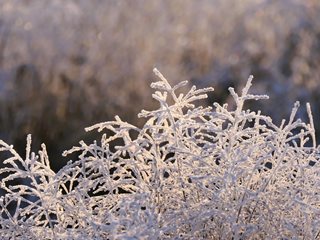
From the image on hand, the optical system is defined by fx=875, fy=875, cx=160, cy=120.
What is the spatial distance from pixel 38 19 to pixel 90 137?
1338 mm

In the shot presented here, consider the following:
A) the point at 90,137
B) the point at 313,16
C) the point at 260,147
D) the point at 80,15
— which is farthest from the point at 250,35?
the point at 260,147

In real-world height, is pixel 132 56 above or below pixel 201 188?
above

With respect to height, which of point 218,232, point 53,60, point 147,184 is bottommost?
point 218,232

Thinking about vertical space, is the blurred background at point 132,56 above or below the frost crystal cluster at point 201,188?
above

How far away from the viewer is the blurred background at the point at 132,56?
5266mm

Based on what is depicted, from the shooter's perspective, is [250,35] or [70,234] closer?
[70,234]

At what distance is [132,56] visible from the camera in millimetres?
5652

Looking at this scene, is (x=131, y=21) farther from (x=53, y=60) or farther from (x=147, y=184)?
(x=147, y=184)

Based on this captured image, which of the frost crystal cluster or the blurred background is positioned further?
the blurred background

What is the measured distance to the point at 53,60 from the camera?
5.55 metres

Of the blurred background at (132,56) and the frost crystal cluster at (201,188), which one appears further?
the blurred background at (132,56)

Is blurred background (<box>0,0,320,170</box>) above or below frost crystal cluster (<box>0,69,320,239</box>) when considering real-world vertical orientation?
above

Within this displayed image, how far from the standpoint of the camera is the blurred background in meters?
5.27

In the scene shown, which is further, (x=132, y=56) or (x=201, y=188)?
(x=132, y=56)
